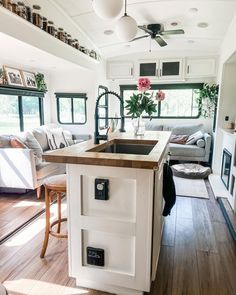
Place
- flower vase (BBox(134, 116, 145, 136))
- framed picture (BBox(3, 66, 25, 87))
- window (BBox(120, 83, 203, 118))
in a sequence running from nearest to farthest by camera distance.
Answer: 1. flower vase (BBox(134, 116, 145, 136))
2. framed picture (BBox(3, 66, 25, 87))
3. window (BBox(120, 83, 203, 118))

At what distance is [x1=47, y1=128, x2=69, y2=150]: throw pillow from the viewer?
4.65m

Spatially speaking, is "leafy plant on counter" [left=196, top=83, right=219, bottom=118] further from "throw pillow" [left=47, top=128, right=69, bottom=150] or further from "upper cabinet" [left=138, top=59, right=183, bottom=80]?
"throw pillow" [left=47, top=128, right=69, bottom=150]

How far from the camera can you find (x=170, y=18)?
390 centimetres

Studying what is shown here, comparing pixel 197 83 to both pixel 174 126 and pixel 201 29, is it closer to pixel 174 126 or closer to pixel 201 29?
pixel 174 126

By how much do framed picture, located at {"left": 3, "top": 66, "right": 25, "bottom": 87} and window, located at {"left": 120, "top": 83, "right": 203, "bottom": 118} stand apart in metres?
3.12

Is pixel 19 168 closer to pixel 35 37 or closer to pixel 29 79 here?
pixel 35 37

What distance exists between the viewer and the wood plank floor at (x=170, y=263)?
1773mm

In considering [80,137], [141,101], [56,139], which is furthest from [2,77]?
[141,101]

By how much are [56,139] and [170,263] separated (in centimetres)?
344

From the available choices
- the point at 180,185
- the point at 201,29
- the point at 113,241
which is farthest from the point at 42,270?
the point at 201,29

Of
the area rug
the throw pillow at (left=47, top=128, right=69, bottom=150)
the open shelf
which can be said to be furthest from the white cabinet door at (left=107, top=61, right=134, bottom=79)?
the area rug

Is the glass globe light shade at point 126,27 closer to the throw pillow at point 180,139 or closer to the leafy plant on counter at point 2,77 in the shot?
the leafy plant on counter at point 2,77

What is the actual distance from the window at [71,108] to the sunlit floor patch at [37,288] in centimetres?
425

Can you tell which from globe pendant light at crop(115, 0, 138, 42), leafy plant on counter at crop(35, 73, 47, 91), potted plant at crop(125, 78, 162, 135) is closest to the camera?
potted plant at crop(125, 78, 162, 135)
